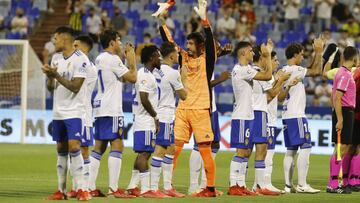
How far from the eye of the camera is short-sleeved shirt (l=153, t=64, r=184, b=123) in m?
15.1

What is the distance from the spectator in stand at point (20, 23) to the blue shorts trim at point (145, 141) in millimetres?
20894

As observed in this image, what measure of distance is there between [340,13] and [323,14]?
578mm

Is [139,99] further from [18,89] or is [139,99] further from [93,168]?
[18,89]

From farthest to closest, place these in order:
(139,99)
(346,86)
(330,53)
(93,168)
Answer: (330,53) < (346,86) < (93,168) < (139,99)

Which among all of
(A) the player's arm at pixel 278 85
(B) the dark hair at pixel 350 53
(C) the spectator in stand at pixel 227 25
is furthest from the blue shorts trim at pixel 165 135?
(C) the spectator in stand at pixel 227 25

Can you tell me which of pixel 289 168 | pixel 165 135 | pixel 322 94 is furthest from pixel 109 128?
pixel 322 94

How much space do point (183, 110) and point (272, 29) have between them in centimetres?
1922

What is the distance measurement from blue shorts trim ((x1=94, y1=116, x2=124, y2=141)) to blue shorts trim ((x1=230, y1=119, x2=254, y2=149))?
1.71 m

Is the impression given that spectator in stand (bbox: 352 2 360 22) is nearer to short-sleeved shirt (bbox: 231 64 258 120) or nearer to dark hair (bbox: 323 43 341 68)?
dark hair (bbox: 323 43 341 68)

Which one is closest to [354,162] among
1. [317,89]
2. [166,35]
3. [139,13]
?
[166,35]

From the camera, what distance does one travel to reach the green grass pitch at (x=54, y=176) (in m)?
14.8

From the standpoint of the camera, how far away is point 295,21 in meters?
34.0

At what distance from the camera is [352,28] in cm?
3278

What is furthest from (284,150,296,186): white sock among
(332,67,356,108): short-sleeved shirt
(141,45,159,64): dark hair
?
(141,45,159,64): dark hair
